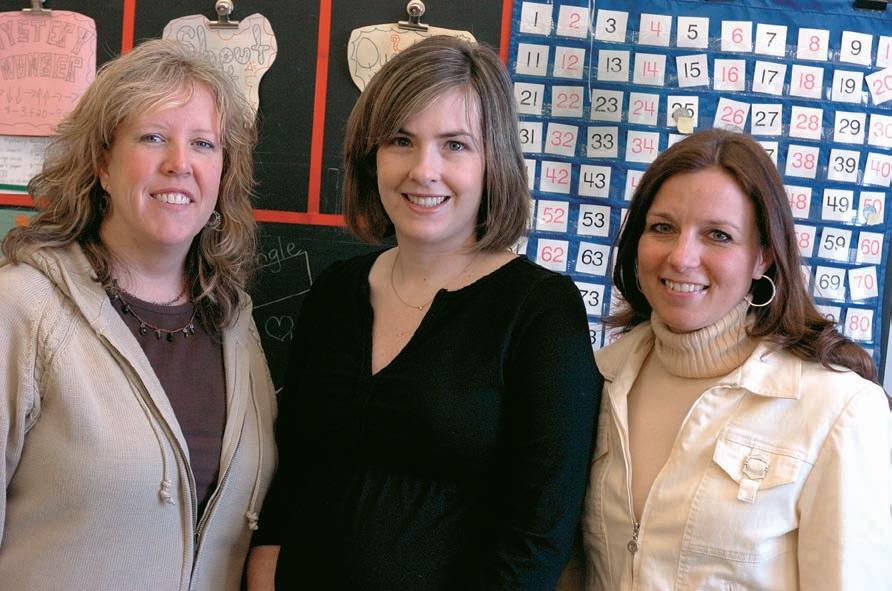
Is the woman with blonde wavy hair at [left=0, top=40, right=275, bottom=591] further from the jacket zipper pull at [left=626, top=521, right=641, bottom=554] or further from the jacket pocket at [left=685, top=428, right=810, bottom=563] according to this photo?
the jacket pocket at [left=685, top=428, right=810, bottom=563]

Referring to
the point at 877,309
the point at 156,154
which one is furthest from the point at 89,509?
the point at 877,309

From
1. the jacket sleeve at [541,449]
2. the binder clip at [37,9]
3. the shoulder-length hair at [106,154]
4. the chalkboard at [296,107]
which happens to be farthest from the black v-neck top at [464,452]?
the binder clip at [37,9]

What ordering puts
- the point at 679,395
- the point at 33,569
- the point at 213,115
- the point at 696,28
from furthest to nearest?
the point at 696,28, the point at 213,115, the point at 679,395, the point at 33,569

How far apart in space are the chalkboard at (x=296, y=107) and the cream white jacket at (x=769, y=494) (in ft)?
3.66

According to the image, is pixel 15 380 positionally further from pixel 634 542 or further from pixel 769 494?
pixel 769 494

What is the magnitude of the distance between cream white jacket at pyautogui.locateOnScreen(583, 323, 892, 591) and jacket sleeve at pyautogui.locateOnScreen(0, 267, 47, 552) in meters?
0.98

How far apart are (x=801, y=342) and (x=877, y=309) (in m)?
1.01

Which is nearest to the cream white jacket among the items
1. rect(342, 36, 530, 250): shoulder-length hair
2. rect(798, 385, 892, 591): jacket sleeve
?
rect(798, 385, 892, 591): jacket sleeve

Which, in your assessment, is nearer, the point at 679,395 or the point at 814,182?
the point at 679,395

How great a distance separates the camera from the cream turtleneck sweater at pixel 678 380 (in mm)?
1369

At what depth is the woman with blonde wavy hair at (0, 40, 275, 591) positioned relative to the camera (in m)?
1.28

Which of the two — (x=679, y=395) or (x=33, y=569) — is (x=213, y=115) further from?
(x=679, y=395)

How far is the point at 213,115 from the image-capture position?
1.52m

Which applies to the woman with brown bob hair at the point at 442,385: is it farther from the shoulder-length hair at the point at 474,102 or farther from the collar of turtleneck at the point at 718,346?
the collar of turtleneck at the point at 718,346
